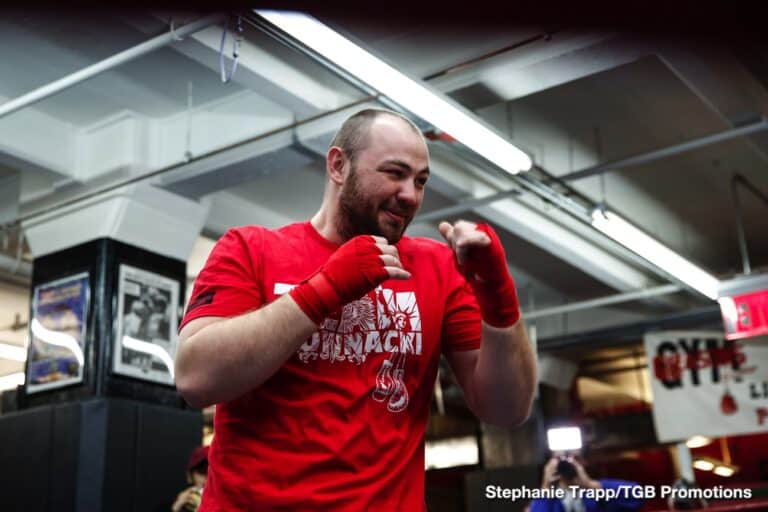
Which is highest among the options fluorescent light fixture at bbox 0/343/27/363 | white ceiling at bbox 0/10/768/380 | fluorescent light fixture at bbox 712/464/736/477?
white ceiling at bbox 0/10/768/380

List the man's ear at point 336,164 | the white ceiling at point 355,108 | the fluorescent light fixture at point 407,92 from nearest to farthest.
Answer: the man's ear at point 336,164 < the fluorescent light fixture at point 407,92 < the white ceiling at point 355,108

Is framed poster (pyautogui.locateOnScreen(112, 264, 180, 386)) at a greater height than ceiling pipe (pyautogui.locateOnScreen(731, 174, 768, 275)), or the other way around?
ceiling pipe (pyautogui.locateOnScreen(731, 174, 768, 275))

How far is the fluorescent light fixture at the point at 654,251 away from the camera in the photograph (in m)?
6.43

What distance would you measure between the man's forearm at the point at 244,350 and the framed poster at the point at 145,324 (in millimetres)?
4850

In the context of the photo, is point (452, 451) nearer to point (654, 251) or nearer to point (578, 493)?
point (654, 251)

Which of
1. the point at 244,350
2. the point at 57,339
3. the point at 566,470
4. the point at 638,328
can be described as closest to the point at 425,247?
the point at 244,350

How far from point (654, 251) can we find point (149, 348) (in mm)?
3722

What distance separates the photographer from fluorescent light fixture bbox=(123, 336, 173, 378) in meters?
6.13

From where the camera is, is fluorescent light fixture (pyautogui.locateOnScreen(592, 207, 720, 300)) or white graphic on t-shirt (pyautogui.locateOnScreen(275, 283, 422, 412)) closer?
white graphic on t-shirt (pyautogui.locateOnScreen(275, 283, 422, 412))

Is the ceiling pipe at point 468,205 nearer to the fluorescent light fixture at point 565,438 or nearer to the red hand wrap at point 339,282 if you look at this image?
the fluorescent light fixture at point 565,438

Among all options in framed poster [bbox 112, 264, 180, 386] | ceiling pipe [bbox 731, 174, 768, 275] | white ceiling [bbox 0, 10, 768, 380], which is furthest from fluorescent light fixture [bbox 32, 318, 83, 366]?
ceiling pipe [bbox 731, 174, 768, 275]

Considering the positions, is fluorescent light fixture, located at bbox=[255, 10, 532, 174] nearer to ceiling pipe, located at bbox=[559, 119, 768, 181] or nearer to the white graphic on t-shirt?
ceiling pipe, located at bbox=[559, 119, 768, 181]

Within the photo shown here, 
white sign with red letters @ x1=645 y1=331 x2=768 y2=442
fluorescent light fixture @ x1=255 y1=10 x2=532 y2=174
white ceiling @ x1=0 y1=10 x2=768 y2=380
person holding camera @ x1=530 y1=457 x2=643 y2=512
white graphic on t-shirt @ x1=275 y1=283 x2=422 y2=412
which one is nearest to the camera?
white graphic on t-shirt @ x1=275 y1=283 x2=422 y2=412

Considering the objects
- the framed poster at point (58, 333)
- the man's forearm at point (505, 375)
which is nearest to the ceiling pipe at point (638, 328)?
the framed poster at point (58, 333)
